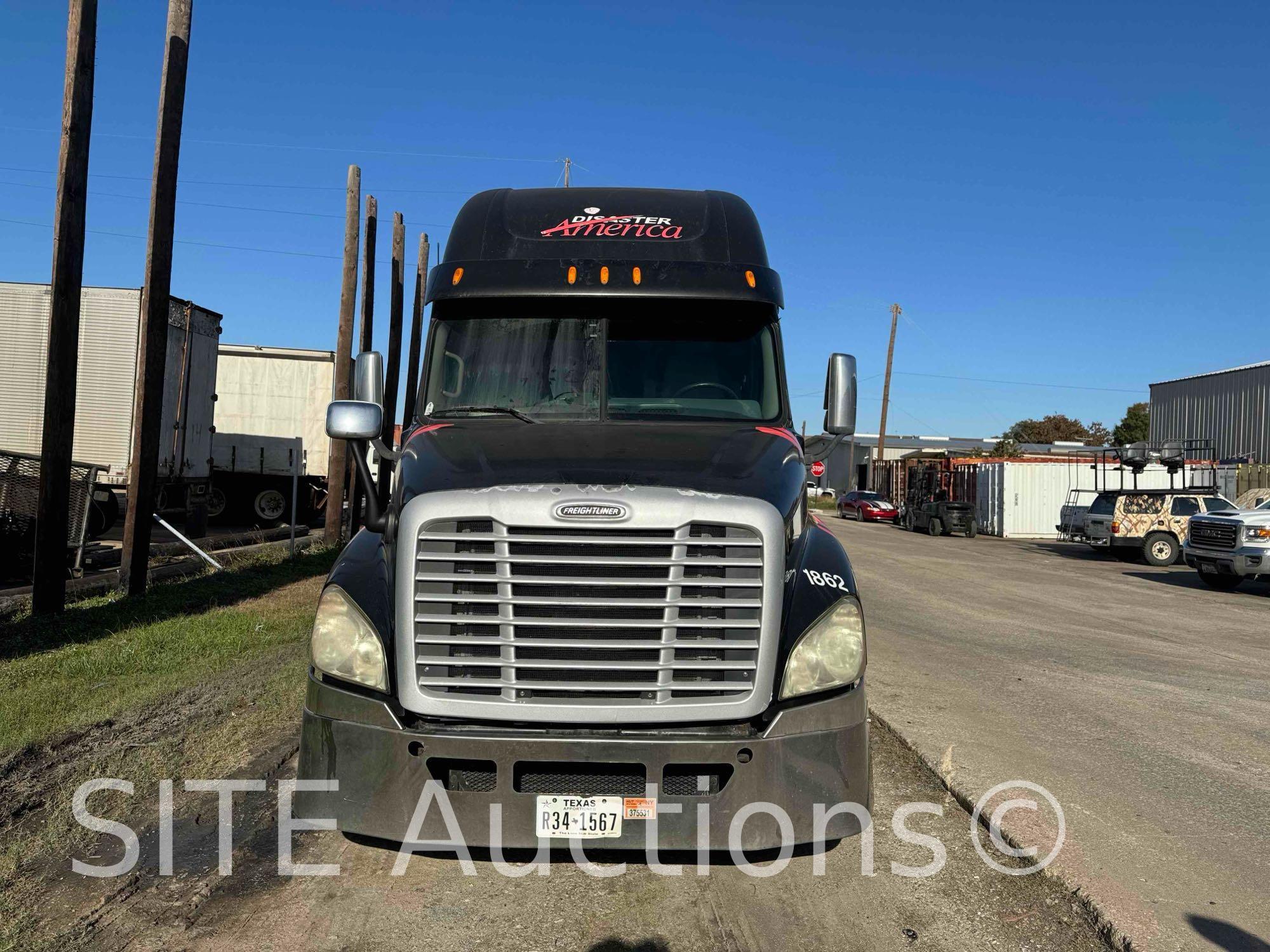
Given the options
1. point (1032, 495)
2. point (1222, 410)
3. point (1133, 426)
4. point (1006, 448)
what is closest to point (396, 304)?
point (1032, 495)

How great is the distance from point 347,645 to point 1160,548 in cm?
2581

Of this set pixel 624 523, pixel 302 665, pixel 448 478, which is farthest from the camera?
pixel 302 665

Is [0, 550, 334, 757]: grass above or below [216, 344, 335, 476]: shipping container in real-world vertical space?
below

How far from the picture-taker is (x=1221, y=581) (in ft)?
68.4

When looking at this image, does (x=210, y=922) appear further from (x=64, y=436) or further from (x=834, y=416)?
(x=64, y=436)

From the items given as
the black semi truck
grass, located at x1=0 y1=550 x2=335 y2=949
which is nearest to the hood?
the black semi truck

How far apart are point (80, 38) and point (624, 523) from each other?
988cm

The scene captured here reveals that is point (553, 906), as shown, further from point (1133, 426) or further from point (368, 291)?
point (1133, 426)

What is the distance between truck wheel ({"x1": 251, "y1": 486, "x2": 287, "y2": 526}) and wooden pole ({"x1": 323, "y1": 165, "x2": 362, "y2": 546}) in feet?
11.8

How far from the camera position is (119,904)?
4012 mm

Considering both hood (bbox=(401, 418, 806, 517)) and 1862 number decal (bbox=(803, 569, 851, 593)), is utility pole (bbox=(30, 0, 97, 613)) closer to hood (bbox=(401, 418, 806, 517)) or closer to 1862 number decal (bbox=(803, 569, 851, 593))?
hood (bbox=(401, 418, 806, 517))

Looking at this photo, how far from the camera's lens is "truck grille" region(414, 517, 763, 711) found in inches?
150

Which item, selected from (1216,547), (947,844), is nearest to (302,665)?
(947,844)

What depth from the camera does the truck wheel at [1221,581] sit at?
2006 cm
